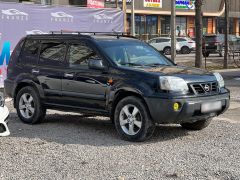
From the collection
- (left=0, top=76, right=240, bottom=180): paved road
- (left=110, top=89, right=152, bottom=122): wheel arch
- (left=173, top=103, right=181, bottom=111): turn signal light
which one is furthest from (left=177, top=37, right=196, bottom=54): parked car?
(left=173, top=103, right=181, bottom=111): turn signal light

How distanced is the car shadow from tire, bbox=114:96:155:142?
13cm

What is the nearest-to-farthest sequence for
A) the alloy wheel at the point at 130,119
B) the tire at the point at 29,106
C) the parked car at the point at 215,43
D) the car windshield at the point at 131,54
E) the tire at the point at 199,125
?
the alloy wheel at the point at 130,119 → the car windshield at the point at 131,54 → the tire at the point at 199,125 → the tire at the point at 29,106 → the parked car at the point at 215,43

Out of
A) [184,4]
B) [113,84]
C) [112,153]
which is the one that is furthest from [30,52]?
[184,4]

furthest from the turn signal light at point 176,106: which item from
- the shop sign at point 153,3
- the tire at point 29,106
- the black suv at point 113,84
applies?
the shop sign at point 153,3

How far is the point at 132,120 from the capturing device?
790cm

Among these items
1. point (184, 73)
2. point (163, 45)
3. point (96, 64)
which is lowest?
point (163, 45)

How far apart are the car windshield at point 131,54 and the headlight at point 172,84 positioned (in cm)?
104

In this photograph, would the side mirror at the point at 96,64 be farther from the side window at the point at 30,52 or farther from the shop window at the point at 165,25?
the shop window at the point at 165,25

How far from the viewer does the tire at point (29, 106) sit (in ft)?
30.8

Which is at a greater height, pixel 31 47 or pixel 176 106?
pixel 31 47

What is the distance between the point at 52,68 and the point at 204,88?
112 inches

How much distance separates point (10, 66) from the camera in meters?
10.0

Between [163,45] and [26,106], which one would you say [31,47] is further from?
[163,45]

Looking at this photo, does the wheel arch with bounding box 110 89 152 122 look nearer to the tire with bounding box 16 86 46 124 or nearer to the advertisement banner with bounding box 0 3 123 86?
the tire with bounding box 16 86 46 124
